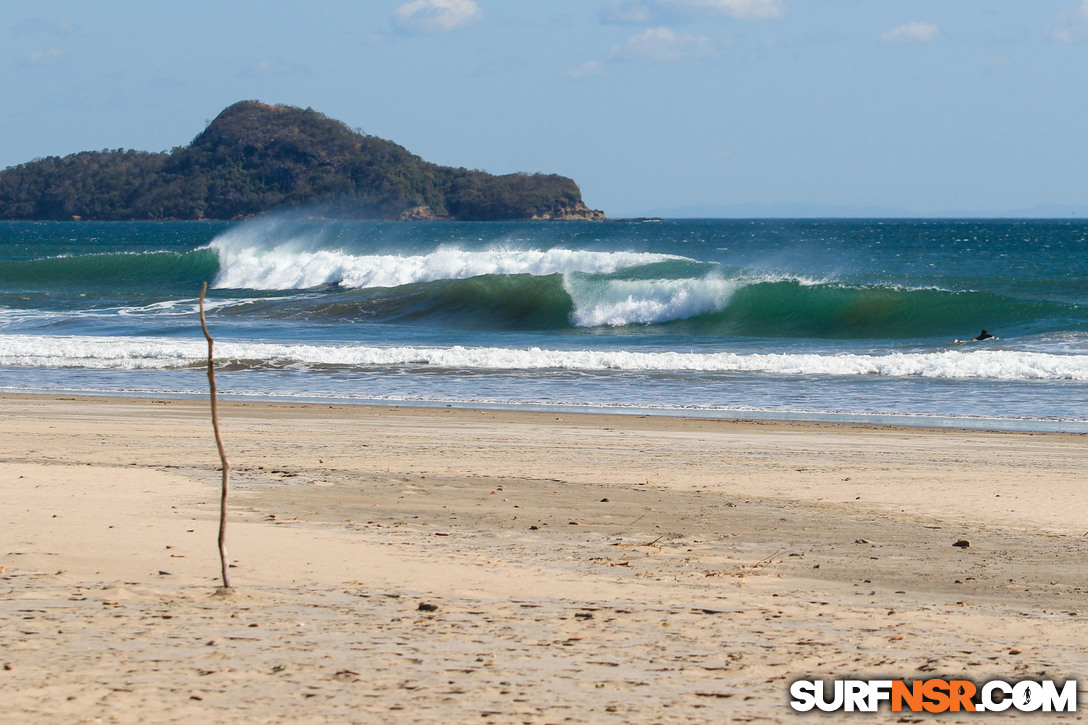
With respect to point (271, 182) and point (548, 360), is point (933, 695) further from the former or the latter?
point (271, 182)

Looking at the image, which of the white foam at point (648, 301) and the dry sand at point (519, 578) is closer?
the dry sand at point (519, 578)

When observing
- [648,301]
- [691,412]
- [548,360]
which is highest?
[648,301]

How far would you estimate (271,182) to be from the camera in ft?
499

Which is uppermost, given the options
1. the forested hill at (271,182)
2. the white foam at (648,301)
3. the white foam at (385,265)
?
the forested hill at (271,182)

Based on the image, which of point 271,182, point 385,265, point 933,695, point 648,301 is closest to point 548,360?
point 648,301

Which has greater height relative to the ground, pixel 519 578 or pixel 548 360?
pixel 548 360

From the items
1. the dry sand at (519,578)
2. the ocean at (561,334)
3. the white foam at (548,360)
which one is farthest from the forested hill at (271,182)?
the dry sand at (519,578)

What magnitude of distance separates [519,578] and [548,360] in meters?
13.0

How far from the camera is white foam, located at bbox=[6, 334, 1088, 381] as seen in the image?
16.7 metres

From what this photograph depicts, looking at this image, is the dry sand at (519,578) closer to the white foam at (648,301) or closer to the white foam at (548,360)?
the white foam at (548,360)

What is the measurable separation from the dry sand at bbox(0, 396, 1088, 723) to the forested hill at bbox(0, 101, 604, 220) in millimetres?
147056

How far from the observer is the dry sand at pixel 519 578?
145 inches

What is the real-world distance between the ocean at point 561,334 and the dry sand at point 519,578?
15.0ft

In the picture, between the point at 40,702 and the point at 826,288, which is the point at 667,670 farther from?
the point at 826,288
